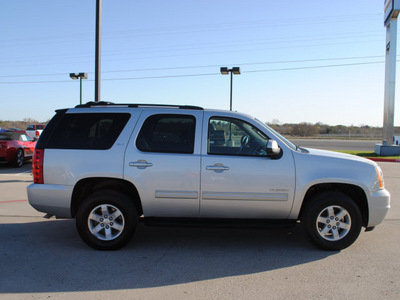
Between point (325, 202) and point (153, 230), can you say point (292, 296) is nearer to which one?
point (325, 202)

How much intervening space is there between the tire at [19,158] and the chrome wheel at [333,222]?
1316 cm

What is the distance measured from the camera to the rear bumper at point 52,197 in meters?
4.70

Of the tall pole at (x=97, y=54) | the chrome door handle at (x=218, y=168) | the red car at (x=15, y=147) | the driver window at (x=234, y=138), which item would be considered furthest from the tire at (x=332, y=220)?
the red car at (x=15, y=147)

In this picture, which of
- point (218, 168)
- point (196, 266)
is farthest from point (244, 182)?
point (196, 266)

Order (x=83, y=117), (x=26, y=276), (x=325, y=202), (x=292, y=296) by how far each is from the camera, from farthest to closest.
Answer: (x=83, y=117) → (x=325, y=202) → (x=26, y=276) → (x=292, y=296)

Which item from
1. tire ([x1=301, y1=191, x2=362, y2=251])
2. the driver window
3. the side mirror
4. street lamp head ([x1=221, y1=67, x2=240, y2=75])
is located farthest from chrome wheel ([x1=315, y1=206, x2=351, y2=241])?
street lamp head ([x1=221, y1=67, x2=240, y2=75])

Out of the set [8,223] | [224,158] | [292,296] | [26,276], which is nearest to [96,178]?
[26,276]

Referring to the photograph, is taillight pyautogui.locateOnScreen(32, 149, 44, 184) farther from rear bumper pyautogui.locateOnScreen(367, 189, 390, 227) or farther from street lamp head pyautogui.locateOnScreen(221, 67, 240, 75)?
street lamp head pyautogui.locateOnScreen(221, 67, 240, 75)

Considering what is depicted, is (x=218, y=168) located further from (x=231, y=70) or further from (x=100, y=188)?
(x=231, y=70)

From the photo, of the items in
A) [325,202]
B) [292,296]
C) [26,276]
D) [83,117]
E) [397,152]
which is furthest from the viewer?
[397,152]

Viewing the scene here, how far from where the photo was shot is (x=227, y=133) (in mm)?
4859

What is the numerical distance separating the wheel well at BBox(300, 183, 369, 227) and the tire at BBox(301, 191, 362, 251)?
155 millimetres

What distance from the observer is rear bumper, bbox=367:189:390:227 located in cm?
468

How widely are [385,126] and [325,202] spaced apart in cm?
2026
